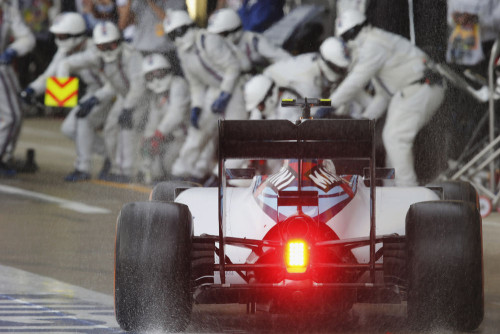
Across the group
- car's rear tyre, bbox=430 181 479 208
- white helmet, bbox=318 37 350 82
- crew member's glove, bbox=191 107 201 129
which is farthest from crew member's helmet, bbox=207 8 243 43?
car's rear tyre, bbox=430 181 479 208

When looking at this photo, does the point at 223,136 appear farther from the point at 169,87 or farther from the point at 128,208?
the point at 169,87

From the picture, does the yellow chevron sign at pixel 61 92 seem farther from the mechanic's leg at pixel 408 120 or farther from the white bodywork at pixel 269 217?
the white bodywork at pixel 269 217

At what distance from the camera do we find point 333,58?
14.3 metres

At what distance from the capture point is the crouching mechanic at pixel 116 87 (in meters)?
17.9

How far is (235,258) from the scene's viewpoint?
7.86 m

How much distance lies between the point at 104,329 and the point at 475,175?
721 cm

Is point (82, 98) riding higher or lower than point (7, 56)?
lower

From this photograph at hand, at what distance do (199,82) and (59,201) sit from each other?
2.65 m

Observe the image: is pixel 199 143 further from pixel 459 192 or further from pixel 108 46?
pixel 459 192

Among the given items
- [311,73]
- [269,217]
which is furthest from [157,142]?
[269,217]

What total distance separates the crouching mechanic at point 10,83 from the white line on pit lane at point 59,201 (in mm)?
1973

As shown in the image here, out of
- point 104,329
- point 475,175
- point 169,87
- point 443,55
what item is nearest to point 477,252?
point 104,329

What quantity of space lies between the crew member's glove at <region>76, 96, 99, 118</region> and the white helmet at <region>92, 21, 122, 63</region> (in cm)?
53

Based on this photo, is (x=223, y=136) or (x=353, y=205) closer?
(x=223, y=136)
